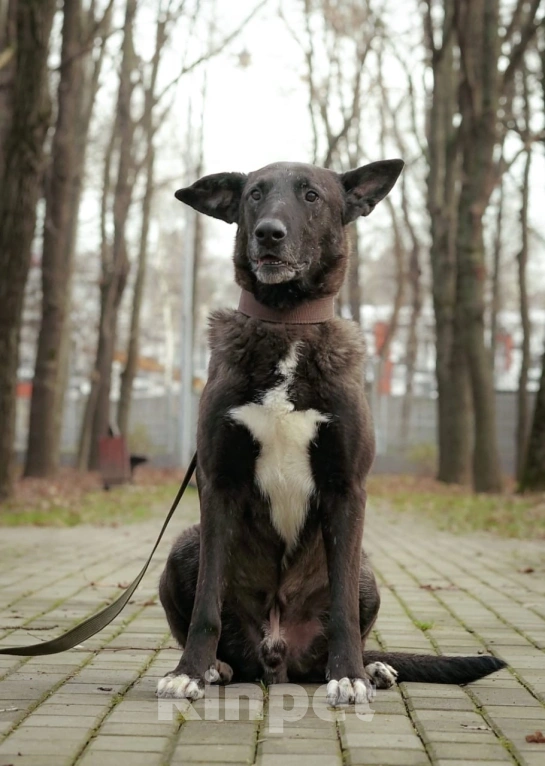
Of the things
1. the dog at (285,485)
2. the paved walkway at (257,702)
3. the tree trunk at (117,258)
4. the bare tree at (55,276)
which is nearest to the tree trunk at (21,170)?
the bare tree at (55,276)

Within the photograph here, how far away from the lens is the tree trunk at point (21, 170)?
1269 centimetres

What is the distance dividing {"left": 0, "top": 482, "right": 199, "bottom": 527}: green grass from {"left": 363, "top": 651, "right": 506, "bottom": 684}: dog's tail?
27.4 feet

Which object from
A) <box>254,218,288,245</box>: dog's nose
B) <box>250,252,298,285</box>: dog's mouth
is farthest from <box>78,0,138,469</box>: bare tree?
<box>254,218,288,245</box>: dog's nose

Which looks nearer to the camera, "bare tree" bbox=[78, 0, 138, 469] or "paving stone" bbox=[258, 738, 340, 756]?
"paving stone" bbox=[258, 738, 340, 756]

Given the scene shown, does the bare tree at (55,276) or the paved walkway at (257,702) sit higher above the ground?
the bare tree at (55,276)

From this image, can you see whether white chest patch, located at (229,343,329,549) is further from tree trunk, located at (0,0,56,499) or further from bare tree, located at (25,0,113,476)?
bare tree, located at (25,0,113,476)

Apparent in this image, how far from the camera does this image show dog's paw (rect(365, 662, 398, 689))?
14.4ft

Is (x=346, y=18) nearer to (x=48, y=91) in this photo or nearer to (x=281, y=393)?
(x=48, y=91)

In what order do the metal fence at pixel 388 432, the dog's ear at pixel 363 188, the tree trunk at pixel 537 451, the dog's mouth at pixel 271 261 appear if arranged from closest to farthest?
1. the dog's mouth at pixel 271 261
2. the dog's ear at pixel 363 188
3. the tree trunk at pixel 537 451
4. the metal fence at pixel 388 432

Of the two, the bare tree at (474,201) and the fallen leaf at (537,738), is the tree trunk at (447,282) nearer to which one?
the bare tree at (474,201)

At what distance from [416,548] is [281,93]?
1911 cm

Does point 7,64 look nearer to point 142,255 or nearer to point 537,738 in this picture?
point 142,255

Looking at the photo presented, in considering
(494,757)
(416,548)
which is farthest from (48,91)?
(494,757)

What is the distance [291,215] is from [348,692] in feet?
6.34
